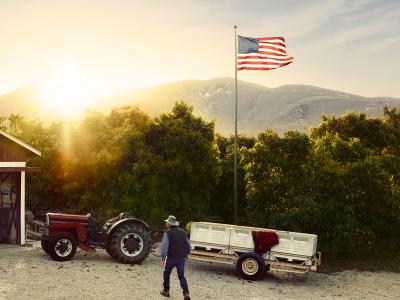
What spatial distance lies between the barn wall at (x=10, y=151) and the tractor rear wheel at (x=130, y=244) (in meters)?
5.29

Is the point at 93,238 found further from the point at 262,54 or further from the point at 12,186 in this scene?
the point at 262,54

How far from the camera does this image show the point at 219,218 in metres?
27.1

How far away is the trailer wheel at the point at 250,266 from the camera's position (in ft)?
49.5

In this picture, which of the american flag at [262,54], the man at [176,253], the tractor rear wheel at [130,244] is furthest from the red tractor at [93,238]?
the american flag at [262,54]

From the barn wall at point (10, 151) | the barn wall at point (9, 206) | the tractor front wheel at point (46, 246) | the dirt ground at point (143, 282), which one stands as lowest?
the dirt ground at point (143, 282)

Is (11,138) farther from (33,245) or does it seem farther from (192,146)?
(192,146)

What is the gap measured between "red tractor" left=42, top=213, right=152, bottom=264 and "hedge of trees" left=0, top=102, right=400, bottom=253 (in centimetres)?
700

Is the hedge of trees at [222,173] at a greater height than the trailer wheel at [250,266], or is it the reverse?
the hedge of trees at [222,173]

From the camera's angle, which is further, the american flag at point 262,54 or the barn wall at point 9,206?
the american flag at point 262,54

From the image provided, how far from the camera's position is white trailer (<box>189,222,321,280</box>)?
49.2 ft

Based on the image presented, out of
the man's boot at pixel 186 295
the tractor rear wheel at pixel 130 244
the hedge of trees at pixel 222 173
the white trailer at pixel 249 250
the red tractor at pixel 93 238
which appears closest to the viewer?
the man's boot at pixel 186 295

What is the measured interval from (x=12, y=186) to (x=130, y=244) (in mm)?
6111

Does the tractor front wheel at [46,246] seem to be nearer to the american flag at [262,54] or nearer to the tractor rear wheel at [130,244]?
the tractor rear wheel at [130,244]

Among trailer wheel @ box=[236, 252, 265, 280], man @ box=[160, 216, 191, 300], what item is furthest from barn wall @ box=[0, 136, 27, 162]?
trailer wheel @ box=[236, 252, 265, 280]
